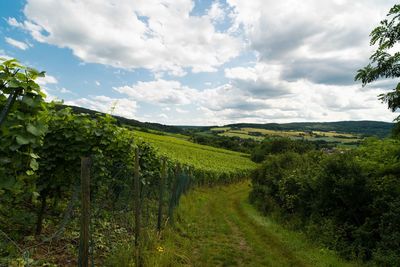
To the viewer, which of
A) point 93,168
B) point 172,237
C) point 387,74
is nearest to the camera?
A: point 93,168

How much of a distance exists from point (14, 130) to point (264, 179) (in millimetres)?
21229

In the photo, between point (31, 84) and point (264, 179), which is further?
point (264, 179)

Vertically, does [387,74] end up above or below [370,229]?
above

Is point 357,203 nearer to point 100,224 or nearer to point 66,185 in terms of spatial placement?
→ point 100,224

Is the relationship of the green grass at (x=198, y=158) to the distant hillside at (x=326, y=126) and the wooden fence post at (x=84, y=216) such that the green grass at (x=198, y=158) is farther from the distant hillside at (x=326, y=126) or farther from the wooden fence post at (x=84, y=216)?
the distant hillside at (x=326, y=126)

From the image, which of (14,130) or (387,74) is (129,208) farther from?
(387,74)

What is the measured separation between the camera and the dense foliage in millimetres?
9826

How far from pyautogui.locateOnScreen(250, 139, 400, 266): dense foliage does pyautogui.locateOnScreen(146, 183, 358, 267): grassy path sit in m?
0.98

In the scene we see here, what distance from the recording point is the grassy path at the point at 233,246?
8430 mm

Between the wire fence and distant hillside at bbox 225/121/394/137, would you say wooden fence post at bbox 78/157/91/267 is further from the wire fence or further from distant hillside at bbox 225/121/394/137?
distant hillside at bbox 225/121/394/137

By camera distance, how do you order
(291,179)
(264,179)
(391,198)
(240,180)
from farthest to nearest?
(240,180)
(264,179)
(291,179)
(391,198)

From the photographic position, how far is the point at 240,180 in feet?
142

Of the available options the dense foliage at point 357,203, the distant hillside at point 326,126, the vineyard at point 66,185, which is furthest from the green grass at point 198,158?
the distant hillside at point 326,126

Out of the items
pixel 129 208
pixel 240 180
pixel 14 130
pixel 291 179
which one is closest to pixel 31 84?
pixel 14 130
